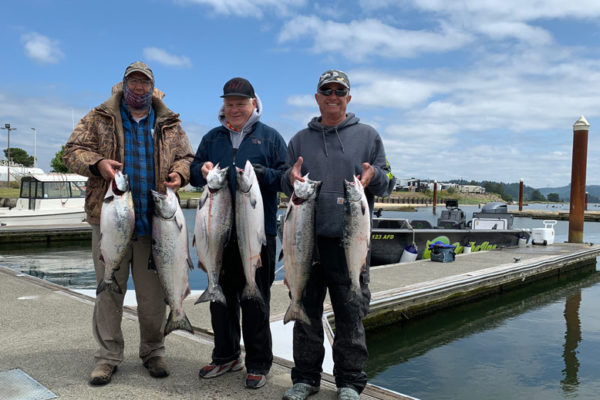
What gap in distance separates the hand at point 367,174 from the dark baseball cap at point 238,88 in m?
1.09

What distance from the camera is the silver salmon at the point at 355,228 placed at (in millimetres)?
3148

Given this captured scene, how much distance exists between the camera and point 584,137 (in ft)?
57.2

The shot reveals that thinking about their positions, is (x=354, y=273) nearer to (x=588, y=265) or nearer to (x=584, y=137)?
(x=588, y=265)

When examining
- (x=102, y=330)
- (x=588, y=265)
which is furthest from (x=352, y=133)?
(x=588, y=265)

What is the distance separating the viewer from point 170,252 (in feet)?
11.2

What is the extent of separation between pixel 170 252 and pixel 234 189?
27.0 inches

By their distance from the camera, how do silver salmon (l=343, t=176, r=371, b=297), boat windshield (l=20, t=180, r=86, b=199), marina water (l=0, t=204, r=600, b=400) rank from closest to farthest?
silver salmon (l=343, t=176, r=371, b=297), marina water (l=0, t=204, r=600, b=400), boat windshield (l=20, t=180, r=86, b=199)

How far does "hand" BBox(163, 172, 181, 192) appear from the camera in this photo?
137 inches

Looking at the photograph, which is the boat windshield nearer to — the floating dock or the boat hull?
the floating dock

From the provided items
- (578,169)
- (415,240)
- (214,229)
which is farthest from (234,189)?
(578,169)

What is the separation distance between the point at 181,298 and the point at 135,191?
931mm

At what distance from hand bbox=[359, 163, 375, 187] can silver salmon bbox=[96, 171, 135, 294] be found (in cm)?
172

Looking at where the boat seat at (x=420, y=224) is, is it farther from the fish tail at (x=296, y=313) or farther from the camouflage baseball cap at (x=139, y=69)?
the camouflage baseball cap at (x=139, y=69)

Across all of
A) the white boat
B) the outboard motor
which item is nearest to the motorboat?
the outboard motor
